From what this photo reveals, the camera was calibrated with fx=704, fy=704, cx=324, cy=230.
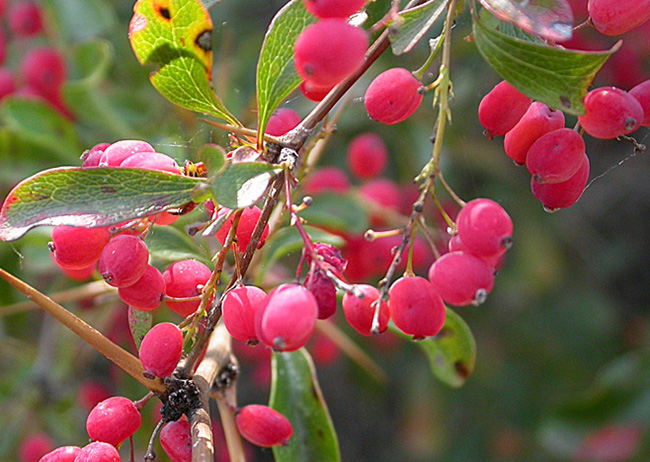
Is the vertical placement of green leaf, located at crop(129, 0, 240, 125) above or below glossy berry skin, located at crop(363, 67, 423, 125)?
above

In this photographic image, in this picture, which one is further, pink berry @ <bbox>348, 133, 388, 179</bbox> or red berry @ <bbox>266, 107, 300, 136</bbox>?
pink berry @ <bbox>348, 133, 388, 179</bbox>

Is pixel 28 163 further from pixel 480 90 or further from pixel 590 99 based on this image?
pixel 590 99

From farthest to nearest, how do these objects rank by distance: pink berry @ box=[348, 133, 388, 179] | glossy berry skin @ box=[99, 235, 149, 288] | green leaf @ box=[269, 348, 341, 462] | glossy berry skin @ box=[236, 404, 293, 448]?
pink berry @ box=[348, 133, 388, 179] → green leaf @ box=[269, 348, 341, 462] → glossy berry skin @ box=[236, 404, 293, 448] → glossy berry skin @ box=[99, 235, 149, 288]

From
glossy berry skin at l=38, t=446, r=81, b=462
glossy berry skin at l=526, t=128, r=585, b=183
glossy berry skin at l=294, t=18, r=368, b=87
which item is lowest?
glossy berry skin at l=38, t=446, r=81, b=462

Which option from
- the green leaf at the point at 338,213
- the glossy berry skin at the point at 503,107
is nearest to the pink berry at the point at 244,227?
the glossy berry skin at the point at 503,107

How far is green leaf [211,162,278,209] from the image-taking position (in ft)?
2.02

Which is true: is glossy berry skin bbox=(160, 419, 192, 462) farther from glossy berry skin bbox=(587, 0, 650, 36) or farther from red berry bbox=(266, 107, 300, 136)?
glossy berry skin bbox=(587, 0, 650, 36)

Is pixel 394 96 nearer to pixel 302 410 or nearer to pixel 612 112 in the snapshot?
pixel 612 112

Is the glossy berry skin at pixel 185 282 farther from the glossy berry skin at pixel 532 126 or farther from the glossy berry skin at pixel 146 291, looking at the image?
the glossy berry skin at pixel 532 126

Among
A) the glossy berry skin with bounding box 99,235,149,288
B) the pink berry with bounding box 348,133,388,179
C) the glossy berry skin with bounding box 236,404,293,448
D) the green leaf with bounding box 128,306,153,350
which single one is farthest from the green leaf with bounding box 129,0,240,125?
the pink berry with bounding box 348,133,388,179

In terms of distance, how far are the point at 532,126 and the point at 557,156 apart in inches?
2.3

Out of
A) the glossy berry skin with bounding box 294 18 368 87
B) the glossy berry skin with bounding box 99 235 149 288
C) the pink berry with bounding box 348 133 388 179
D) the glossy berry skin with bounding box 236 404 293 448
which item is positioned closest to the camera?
the glossy berry skin with bounding box 294 18 368 87

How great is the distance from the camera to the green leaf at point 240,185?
62 centimetres

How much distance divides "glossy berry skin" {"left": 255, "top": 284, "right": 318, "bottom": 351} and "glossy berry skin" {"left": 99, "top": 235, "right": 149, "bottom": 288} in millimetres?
157
